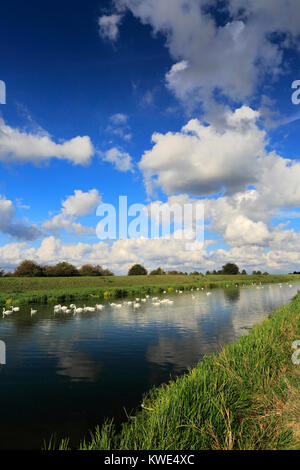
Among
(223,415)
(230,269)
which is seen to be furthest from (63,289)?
(230,269)

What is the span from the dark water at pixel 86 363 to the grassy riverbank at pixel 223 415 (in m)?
1.13

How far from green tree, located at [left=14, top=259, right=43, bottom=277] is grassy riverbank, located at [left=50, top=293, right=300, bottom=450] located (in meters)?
66.9

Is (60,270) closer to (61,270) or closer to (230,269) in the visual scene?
(61,270)

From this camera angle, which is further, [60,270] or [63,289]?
[60,270]

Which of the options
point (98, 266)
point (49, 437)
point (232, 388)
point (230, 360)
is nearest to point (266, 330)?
point (230, 360)

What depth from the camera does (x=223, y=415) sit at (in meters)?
5.68

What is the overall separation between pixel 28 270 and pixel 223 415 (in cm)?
7102

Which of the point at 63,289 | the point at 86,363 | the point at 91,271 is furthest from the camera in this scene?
the point at 91,271

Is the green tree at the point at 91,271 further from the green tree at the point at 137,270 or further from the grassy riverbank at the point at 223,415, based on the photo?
the grassy riverbank at the point at 223,415

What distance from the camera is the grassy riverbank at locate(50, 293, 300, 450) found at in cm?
530

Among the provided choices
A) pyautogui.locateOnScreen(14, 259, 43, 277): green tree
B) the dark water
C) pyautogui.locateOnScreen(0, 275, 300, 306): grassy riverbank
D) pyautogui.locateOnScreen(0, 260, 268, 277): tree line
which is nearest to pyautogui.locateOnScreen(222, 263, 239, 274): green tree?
pyautogui.locateOnScreen(0, 260, 268, 277): tree line

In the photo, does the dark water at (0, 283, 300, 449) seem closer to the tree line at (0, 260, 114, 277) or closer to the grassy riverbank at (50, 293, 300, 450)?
the grassy riverbank at (50, 293, 300, 450)
